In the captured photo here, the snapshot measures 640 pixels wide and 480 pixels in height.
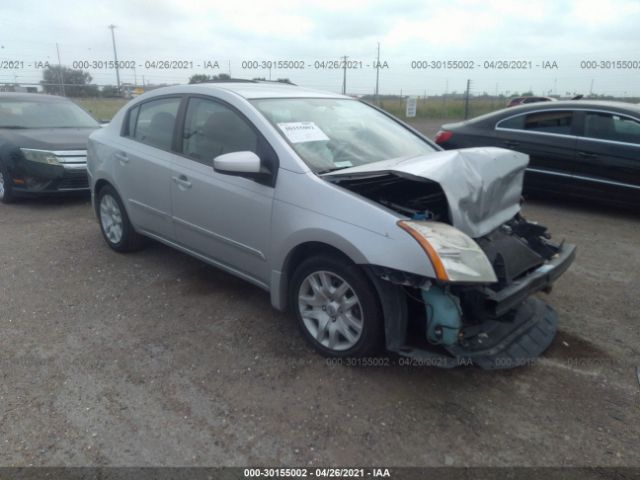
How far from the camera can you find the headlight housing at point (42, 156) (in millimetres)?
6680

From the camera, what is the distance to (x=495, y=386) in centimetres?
291

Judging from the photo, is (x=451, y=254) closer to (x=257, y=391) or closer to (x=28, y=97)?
(x=257, y=391)

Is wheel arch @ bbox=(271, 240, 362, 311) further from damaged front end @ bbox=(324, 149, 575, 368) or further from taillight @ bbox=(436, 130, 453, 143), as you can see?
taillight @ bbox=(436, 130, 453, 143)

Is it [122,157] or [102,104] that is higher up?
[102,104]

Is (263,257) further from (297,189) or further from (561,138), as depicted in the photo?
(561,138)

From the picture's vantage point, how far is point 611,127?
20.8 feet

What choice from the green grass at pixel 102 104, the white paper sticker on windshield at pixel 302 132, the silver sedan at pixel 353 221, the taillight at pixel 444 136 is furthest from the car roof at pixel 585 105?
the green grass at pixel 102 104

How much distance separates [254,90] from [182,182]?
0.92 metres

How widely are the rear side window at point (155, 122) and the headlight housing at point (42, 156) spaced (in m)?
2.64

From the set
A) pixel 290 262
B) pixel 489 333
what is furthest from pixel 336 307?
pixel 489 333

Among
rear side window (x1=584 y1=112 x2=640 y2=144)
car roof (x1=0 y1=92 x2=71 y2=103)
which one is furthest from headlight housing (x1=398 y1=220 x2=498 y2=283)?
car roof (x1=0 y1=92 x2=71 y2=103)

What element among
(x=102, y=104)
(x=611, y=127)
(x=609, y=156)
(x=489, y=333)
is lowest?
(x=489, y=333)

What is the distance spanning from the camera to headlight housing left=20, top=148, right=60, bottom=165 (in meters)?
6.68

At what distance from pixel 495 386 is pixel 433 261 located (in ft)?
3.17
